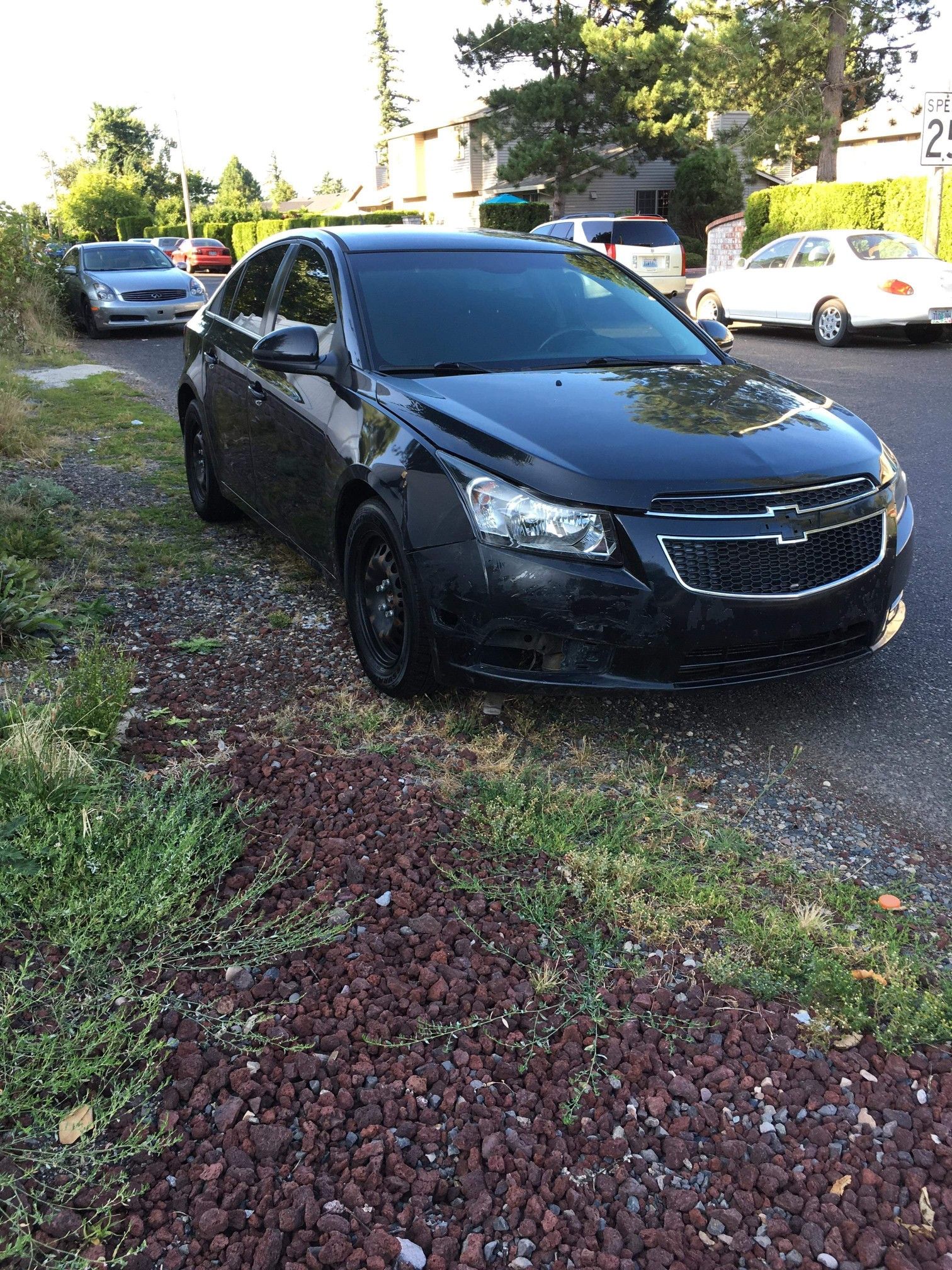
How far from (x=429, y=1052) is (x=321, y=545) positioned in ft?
8.47

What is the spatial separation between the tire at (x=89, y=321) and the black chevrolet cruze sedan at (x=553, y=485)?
570 inches

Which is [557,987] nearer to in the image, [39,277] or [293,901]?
[293,901]

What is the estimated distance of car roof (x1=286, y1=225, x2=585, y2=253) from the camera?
4.92m

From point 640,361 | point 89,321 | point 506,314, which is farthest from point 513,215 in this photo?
point 640,361

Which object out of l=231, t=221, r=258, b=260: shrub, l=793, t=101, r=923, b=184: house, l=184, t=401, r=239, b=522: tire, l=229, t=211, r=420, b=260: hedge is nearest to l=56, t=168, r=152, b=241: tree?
l=231, t=221, r=258, b=260: shrub

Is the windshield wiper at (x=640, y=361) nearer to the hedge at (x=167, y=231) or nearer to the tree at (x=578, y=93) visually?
the tree at (x=578, y=93)

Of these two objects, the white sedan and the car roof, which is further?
the white sedan

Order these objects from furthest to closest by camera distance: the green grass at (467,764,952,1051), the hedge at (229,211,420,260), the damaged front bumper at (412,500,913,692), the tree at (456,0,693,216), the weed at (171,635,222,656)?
the hedge at (229,211,420,260) < the tree at (456,0,693,216) < the weed at (171,635,222,656) < the damaged front bumper at (412,500,913,692) < the green grass at (467,764,952,1051)

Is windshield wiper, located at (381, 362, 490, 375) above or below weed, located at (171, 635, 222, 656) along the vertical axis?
above

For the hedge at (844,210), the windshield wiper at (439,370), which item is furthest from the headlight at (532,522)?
the hedge at (844,210)

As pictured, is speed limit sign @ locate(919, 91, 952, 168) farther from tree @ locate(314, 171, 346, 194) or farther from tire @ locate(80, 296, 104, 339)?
tree @ locate(314, 171, 346, 194)

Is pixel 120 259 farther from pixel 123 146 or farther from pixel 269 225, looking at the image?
pixel 123 146

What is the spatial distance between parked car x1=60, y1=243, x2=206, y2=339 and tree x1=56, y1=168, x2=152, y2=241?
4763cm

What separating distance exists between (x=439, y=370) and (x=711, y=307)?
15253mm
